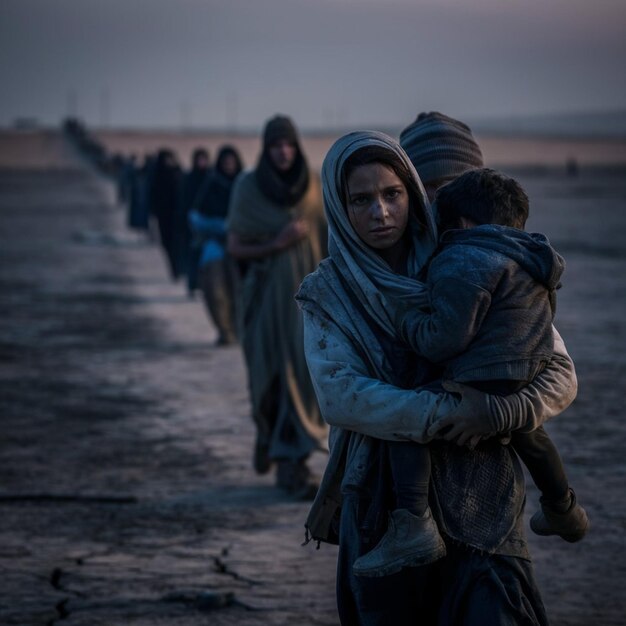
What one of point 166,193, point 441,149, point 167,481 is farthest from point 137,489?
point 166,193

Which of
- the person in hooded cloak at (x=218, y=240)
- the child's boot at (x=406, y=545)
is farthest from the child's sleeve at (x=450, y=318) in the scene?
the person in hooded cloak at (x=218, y=240)

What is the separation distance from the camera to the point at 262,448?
7.82 meters

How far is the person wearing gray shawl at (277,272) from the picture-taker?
772cm

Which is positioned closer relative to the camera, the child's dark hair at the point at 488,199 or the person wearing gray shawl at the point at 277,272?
the child's dark hair at the point at 488,199

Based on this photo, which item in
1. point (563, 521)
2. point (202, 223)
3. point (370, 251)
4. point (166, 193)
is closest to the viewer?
point (370, 251)

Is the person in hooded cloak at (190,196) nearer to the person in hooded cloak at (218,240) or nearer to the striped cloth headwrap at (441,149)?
the person in hooded cloak at (218,240)

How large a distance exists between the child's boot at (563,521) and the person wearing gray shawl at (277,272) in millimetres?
3929

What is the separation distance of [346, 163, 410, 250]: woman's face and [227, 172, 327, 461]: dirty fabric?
4.05m

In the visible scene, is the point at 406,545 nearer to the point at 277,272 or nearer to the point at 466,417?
the point at 466,417

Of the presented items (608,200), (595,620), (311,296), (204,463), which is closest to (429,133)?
(311,296)

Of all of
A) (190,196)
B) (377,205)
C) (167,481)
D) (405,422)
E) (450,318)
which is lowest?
(167,481)

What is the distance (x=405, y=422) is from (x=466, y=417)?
138mm

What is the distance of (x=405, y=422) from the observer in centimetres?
343

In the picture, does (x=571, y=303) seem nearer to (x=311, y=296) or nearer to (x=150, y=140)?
(x=311, y=296)
